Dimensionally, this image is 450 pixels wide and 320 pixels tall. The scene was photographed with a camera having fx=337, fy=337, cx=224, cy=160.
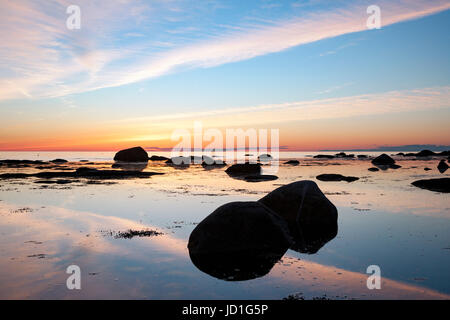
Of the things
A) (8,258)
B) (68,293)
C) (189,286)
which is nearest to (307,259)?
(189,286)

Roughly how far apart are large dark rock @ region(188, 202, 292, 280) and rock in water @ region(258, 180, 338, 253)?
243cm

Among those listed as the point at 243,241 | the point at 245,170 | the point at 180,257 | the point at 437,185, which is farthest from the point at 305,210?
the point at 245,170

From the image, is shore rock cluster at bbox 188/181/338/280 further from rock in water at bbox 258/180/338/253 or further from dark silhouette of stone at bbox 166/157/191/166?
dark silhouette of stone at bbox 166/157/191/166

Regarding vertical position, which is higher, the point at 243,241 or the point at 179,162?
the point at 243,241

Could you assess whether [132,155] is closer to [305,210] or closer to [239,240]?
[305,210]

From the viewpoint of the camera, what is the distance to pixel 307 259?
10.7 meters

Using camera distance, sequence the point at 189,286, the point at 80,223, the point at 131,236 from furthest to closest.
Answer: the point at 80,223 < the point at 131,236 < the point at 189,286

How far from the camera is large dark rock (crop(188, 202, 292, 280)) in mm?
10211

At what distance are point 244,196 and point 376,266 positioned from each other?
48.8ft

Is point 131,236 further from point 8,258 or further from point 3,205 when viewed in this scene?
point 3,205

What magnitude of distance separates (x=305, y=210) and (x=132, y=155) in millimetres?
89569

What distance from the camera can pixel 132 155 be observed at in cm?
9950

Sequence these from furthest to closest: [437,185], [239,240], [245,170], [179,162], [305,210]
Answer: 1. [179,162]
2. [245,170]
3. [437,185]
4. [305,210]
5. [239,240]

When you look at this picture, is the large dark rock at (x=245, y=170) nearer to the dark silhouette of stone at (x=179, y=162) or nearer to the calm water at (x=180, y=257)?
the calm water at (x=180, y=257)
